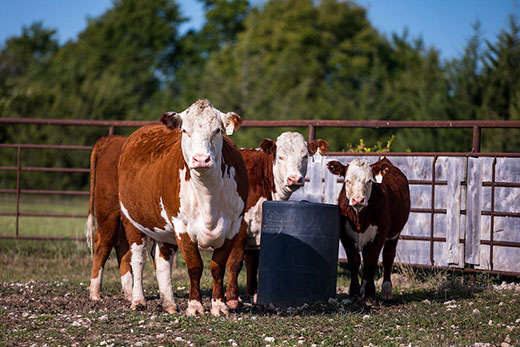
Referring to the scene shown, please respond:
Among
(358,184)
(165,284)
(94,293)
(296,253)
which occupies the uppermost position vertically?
(358,184)

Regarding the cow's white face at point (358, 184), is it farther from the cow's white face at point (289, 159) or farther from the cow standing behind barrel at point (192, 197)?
the cow standing behind barrel at point (192, 197)

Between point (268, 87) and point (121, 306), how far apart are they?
2769 cm

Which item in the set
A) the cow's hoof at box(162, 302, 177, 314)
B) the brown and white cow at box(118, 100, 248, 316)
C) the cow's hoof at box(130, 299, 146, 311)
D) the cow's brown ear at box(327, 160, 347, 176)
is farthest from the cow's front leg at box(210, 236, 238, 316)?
the cow's brown ear at box(327, 160, 347, 176)

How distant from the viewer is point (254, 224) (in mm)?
6953

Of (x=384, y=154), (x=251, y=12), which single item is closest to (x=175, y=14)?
(x=251, y=12)

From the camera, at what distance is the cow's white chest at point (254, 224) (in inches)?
274

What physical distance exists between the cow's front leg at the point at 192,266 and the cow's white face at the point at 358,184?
71.7 inches

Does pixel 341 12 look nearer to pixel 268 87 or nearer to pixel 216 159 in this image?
pixel 268 87

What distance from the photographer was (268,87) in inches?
1329

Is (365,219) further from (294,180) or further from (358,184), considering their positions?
(294,180)

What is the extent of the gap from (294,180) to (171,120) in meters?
1.66

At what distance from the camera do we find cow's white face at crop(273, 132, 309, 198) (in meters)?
7.10

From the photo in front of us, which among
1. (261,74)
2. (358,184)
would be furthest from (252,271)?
(261,74)

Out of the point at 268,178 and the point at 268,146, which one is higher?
the point at 268,146
